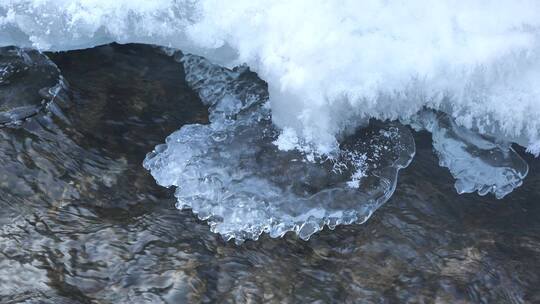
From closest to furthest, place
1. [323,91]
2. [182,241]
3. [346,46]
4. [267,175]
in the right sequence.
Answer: [182,241], [267,175], [323,91], [346,46]

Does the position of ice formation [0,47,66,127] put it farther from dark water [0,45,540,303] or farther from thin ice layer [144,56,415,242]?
thin ice layer [144,56,415,242]

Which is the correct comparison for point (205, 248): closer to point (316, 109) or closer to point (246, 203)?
point (246, 203)

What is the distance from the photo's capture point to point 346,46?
11.6 feet

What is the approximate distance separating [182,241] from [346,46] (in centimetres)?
154

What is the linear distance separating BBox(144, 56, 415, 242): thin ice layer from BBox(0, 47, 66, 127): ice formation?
0.78 m

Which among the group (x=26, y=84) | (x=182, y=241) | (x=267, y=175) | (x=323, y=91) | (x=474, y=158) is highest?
(x=26, y=84)

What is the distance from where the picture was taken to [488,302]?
288cm

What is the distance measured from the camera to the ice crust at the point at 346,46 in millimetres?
3447

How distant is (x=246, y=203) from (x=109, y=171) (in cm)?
79

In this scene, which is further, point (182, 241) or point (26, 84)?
point (26, 84)

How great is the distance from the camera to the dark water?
2717 millimetres

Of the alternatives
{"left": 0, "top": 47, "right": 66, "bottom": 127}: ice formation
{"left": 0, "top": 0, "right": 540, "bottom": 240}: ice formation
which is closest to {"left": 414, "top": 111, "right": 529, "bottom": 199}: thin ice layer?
{"left": 0, "top": 0, "right": 540, "bottom": 240}: ice formation

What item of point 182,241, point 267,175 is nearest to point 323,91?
point 267,175

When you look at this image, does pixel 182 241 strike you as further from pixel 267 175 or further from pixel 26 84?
pixel 26 84
